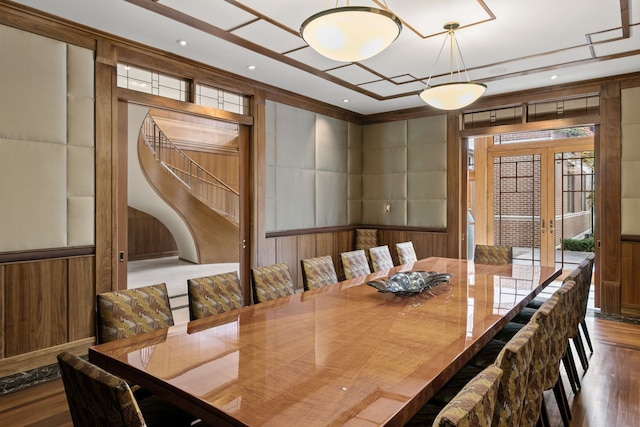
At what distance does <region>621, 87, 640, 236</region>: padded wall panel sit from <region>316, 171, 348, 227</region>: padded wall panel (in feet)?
11.7

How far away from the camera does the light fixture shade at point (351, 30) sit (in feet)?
6.73

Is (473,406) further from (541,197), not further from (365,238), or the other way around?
(541,197)

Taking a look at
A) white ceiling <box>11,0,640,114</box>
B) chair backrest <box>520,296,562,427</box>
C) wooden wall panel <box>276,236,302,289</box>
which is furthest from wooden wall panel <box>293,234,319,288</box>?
chair backrest <box>520,296,562,427</box>

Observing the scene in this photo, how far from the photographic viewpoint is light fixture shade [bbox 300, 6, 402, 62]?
6.73 ft

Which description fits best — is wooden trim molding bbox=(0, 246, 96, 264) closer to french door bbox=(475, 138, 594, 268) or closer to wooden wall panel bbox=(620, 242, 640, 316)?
wooden wall panel bbox=(620, 242, 640, 316)

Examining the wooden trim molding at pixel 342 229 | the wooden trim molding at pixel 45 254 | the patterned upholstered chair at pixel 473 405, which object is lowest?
the patterned upholstered chair at pixel 473 405

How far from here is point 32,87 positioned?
3.19 meters

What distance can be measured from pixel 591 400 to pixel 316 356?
2.25 m

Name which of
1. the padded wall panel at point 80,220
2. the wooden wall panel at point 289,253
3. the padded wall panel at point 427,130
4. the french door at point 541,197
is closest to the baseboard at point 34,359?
the padded wall panel at point 80,220

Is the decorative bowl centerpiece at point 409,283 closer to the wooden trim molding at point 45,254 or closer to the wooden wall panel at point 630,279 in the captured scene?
the wooden trim molding at point 45,254

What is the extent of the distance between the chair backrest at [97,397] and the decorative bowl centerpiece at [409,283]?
1.84m

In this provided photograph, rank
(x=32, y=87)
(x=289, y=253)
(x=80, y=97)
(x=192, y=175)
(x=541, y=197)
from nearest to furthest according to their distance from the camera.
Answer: (x=32, y=87)
(x=80, y=97)
(x=289, y=253)
(x=541, y=197)
(x=192, y=175)

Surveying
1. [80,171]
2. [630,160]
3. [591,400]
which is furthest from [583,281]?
[80,171]

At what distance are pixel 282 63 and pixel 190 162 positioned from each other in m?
5.49
